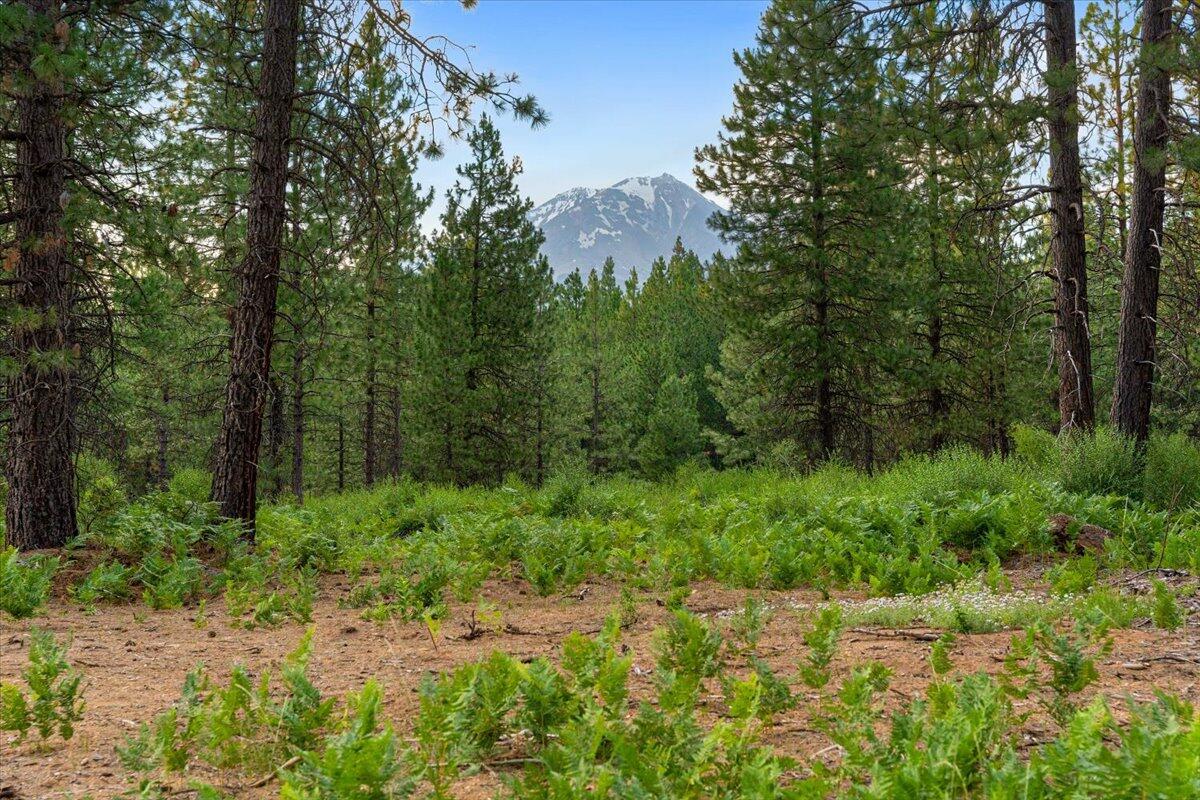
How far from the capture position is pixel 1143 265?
9305mm

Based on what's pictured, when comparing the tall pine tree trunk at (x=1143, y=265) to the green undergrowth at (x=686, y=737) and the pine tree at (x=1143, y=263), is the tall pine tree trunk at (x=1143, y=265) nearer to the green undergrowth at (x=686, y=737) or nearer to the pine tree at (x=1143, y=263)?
the pine tree at (x=1143, y=263)

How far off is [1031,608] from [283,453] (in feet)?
65.3

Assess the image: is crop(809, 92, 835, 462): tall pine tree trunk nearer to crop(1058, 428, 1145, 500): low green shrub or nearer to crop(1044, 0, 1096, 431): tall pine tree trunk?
crop(1044, 0, 1096, 431): tall pine tree trunk

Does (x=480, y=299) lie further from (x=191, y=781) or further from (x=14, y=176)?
(x=191, y=781)

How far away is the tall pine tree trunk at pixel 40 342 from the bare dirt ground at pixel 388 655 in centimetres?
171

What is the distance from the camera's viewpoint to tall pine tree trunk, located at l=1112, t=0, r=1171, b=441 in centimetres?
914

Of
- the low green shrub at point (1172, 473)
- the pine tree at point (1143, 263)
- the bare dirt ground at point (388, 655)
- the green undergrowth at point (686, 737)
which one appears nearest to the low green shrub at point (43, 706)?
the bare dirt ground at point (388, 655)

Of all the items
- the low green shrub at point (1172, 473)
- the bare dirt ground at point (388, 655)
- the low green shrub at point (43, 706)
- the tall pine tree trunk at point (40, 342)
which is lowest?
the bare dirt ground at point (388, 655)

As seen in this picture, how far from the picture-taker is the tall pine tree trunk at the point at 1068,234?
900 cm

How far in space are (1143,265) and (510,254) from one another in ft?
46.2

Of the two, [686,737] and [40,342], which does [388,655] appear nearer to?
[686,737]

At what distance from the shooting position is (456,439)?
61.8 ft

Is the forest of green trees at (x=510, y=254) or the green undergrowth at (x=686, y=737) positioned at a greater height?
the forest of green trees at (x=510, y=254)

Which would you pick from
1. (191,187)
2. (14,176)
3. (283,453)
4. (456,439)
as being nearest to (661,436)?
(456,439)
